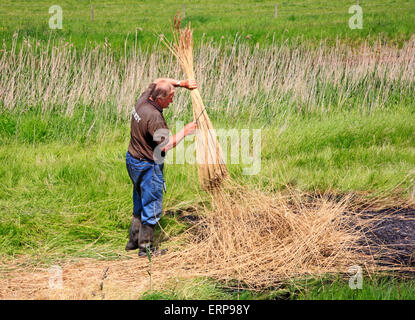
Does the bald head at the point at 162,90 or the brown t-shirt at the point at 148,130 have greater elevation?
the bald head at the point at 162,90

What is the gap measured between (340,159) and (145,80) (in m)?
3.24

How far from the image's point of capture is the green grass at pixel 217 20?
47.0 feet

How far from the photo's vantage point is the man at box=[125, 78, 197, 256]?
3.83 meters

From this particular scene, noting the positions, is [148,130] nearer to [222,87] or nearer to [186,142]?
[186,142]

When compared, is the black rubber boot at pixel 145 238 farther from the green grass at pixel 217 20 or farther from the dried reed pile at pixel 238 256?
the green grass at pixel 217 20

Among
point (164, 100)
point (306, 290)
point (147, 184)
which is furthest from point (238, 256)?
point (164, 100)

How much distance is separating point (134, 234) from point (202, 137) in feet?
3.30

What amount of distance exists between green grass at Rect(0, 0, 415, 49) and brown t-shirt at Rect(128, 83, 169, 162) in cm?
779

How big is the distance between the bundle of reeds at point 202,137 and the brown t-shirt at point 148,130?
1.52 ft

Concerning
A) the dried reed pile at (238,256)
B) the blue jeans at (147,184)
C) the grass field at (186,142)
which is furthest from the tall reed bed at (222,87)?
the blue jeans at (147,184)

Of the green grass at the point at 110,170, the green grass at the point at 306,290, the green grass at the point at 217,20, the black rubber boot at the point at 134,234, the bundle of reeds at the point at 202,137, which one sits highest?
the green grass at the point at 217,20

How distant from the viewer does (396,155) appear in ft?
20.2

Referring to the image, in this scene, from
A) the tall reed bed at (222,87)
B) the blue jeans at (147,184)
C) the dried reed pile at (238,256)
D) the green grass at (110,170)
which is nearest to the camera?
the dried reed pile at (238,256)
